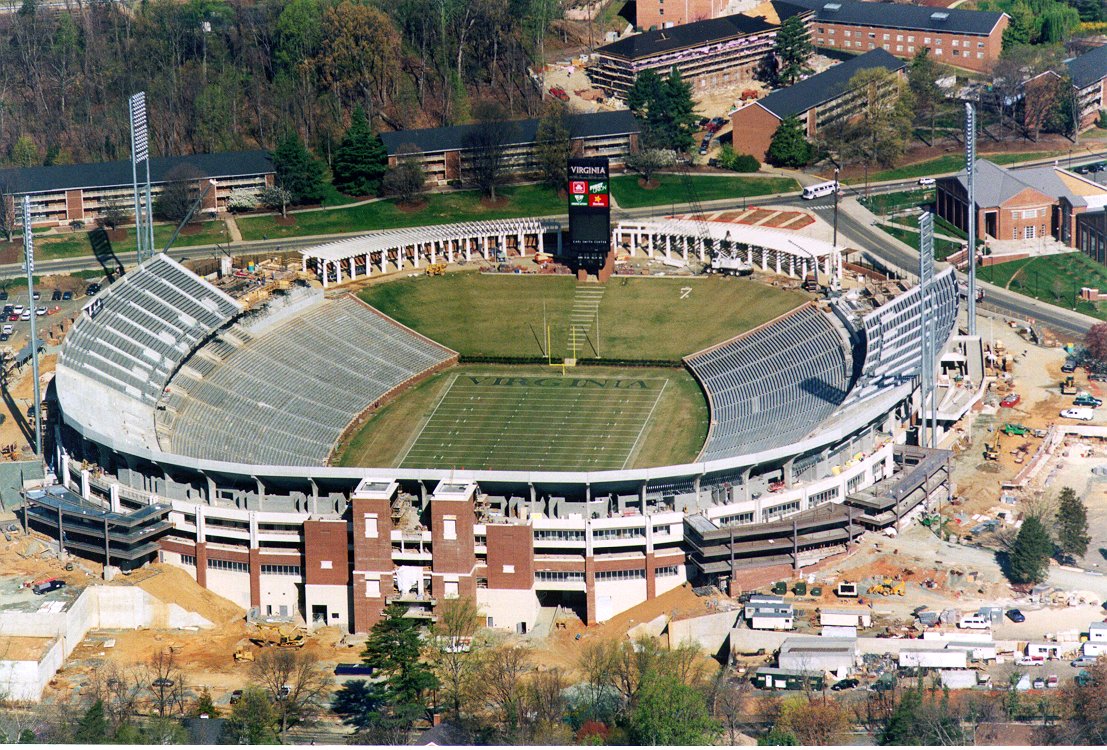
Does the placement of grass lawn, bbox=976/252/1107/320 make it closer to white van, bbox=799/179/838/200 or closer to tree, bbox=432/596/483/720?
white van, bbox=799/179/838/200

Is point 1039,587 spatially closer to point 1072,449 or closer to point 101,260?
point 1072,449

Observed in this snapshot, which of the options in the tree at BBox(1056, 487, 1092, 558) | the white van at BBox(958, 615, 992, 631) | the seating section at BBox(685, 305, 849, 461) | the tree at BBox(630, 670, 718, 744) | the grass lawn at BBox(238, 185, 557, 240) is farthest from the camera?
the grass lawn at BBox(238, 185, 557, 240)

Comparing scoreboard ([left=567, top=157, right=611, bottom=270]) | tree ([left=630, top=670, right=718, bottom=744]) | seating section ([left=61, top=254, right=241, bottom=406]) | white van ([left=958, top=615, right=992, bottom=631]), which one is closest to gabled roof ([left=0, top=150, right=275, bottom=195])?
scoreboard ([left=567, top=157, right=611, bottom=270])

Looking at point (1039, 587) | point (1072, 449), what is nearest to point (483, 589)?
point (1039, 587)

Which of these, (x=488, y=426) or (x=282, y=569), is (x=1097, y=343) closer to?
(x=488, y=426)

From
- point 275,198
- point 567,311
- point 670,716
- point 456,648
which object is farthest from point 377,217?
point 670,716

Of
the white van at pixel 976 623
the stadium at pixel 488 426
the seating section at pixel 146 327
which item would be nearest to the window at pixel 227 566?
the stadium at pixel 488 426
